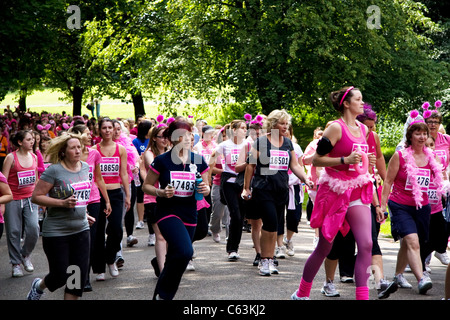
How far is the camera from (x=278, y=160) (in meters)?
8.42

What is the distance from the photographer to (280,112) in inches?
329

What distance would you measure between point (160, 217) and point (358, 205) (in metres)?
1.92

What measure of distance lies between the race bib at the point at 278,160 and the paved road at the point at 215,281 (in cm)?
141

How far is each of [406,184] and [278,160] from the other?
166 cm

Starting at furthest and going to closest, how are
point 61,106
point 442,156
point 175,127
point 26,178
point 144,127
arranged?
point 61,106, point 144,127, point 26,178, point 442,156, point 175,127

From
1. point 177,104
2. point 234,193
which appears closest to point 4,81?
point 177,104

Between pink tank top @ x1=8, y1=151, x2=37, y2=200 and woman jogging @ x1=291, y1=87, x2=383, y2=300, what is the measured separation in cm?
453

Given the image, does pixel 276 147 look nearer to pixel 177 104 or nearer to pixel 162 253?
pixel 162 253

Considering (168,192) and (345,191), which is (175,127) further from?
(345,191)

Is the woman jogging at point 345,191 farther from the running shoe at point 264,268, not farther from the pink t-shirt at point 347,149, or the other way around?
the running shoe at point 264,268

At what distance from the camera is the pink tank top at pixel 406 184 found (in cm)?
765

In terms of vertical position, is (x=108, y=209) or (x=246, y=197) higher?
(x=246, y=197)

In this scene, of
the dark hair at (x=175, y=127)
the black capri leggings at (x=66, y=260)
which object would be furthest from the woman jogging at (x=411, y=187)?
the black capri leggings at (x=66, y=260)

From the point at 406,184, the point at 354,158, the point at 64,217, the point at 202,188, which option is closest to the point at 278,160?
the point at 406,184
